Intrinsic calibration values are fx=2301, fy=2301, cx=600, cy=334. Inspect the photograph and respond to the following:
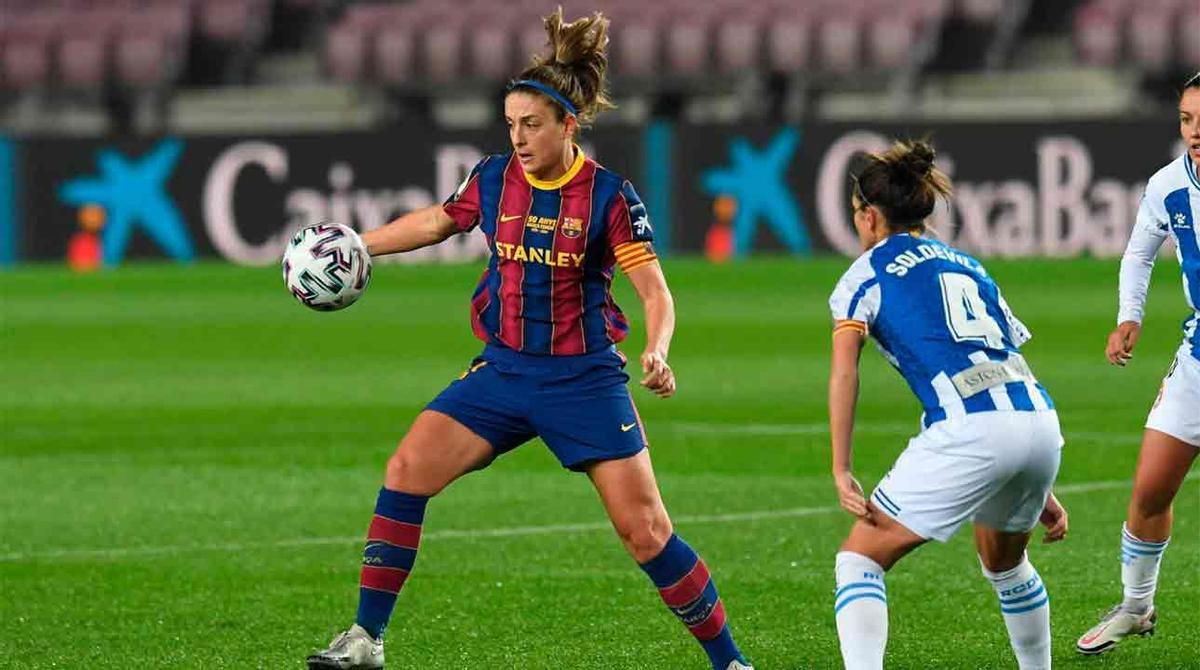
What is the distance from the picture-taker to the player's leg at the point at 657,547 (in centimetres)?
638

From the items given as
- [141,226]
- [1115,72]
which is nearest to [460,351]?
[141,226]

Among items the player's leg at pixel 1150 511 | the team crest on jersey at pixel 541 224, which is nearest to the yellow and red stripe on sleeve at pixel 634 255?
the team crest on jersey at pixel 541 224

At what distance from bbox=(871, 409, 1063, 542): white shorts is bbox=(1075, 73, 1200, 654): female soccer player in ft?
4.79

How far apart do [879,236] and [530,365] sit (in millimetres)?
1169

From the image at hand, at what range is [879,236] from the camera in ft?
19.2

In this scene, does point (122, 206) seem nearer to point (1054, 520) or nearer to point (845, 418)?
point (1054, 520)

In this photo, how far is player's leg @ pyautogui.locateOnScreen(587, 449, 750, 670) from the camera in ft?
20.9

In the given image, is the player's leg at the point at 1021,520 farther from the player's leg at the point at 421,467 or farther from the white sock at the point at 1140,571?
the player's leg at the point at 421,467

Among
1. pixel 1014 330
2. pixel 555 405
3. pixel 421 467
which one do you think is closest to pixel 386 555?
pixel 421 467

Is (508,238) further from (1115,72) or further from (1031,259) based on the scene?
(1115,72)

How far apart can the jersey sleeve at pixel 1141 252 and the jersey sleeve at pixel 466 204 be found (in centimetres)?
202

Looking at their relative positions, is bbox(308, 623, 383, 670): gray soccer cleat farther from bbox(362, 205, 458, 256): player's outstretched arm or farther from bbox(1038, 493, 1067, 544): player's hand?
bbox(1038, 493, 1067, 544): player's hand

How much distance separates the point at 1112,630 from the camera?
7.05m

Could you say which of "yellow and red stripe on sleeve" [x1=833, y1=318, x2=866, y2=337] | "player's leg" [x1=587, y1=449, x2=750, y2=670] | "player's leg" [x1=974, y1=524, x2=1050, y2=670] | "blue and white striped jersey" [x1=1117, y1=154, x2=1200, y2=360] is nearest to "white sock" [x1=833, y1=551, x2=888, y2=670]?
"player's leg" [x1=974, y1=524, x2=1050, y2=670]
